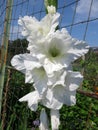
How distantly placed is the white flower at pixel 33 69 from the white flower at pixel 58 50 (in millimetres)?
18

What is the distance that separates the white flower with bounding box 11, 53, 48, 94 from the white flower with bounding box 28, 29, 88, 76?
0.06 ft

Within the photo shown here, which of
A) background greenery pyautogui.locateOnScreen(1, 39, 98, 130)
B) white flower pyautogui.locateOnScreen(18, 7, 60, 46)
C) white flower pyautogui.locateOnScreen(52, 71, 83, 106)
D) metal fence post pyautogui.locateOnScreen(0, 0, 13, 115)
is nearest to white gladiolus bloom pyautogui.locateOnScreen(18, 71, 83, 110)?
white flower pyautogui.locateOnScreen(52, 71, 83, 106)

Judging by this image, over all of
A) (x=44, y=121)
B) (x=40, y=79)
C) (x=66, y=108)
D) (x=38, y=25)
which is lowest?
(x=66, y=108)

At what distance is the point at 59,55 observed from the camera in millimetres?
1040

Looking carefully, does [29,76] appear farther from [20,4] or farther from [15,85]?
[15,85]

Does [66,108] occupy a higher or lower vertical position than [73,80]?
lower

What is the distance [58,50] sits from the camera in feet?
3.40

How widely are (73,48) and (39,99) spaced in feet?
0.56

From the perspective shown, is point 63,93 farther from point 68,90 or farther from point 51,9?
point 51,9

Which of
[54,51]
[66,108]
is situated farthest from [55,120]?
[66,108]

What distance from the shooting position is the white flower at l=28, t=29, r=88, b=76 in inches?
39.0

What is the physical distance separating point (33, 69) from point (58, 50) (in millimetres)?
81

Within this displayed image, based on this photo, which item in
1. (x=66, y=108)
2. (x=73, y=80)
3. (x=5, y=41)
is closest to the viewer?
(x=73, y=80)

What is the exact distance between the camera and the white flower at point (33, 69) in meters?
1.02
